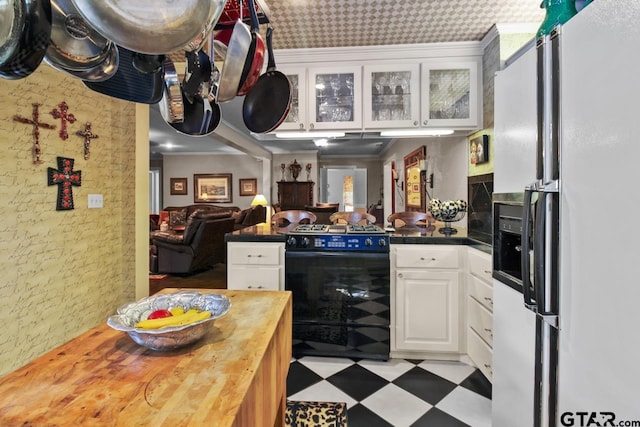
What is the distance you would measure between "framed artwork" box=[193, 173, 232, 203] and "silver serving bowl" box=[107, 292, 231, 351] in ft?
25.4

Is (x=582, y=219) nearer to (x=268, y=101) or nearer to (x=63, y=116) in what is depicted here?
(x=268, y=101)

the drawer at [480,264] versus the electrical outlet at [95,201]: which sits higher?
the electrical outlet at [95,201]

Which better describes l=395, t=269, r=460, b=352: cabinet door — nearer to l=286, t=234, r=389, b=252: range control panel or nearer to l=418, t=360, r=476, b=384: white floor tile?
l=418, t=360, r=476, b=384: white floor tile

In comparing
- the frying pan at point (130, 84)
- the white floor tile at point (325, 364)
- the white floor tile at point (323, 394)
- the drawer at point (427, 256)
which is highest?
the frying pan at point (130, 84)

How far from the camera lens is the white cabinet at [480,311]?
1.83 metres

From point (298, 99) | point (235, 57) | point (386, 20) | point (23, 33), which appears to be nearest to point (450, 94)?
point (386, 20)

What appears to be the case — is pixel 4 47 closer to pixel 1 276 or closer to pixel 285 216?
pixel 1 276

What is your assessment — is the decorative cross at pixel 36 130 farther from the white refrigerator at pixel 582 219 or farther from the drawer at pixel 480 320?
the drawer at pixel 480 320

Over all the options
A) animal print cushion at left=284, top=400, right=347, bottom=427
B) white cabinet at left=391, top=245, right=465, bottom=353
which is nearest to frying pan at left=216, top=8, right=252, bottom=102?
white cabinet at left=391, top=245, right=465, bottom=353

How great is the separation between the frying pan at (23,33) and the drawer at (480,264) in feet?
7.01

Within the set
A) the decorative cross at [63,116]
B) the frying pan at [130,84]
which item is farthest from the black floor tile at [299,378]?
the decorative cross at [63,116]

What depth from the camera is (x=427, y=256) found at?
2.16 meters

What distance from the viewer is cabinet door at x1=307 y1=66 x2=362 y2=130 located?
2576 millimetres

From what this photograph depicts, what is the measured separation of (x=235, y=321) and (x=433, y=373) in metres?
1.65
